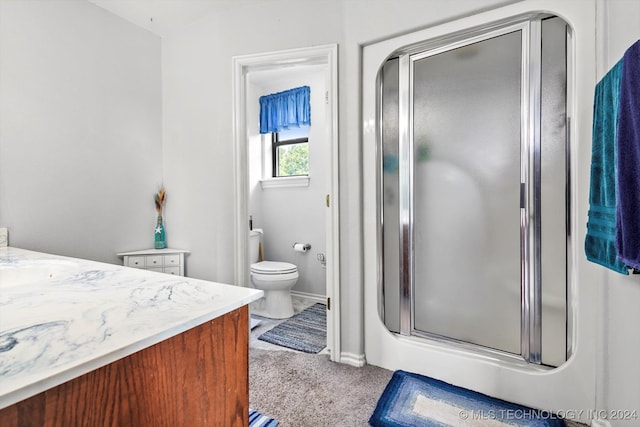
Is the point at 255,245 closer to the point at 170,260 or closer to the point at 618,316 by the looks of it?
the point at 170,260

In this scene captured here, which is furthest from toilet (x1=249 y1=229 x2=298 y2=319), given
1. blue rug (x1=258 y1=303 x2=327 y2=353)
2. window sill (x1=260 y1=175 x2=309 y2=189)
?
window sill (x1=260 y1=175 x2=309 y2=189)

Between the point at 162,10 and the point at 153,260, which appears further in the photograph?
the point at 153,260

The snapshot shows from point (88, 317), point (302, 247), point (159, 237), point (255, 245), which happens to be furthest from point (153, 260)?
point (88, 317)

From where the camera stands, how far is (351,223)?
196 cm

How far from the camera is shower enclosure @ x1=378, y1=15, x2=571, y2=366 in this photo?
5.02 feet

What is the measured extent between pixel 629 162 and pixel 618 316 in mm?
691

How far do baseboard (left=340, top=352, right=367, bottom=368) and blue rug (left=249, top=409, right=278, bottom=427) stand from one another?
64cm

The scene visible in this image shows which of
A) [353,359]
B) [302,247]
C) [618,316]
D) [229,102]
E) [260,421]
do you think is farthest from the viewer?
[302,247]

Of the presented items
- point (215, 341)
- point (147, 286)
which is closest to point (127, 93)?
point (147, 286)

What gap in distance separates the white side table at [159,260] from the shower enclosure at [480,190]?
1517 millimetres

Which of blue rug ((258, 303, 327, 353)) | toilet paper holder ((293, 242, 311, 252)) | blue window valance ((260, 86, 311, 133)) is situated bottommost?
blue rug ((258, 303, 327, 353))

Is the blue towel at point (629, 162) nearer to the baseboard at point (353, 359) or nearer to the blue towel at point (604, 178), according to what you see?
the blue towel at point (604, 178)

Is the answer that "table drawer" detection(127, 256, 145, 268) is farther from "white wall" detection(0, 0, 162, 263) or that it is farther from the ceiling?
the ceiling

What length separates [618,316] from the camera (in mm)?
1261
